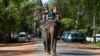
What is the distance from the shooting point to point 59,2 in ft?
257

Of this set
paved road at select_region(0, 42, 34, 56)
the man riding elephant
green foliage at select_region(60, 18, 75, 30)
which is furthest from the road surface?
green foliage at select_region(60, 18, 75, 30)

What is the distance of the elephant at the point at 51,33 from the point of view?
15.4 meters

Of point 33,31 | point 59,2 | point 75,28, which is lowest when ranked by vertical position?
point 33,31

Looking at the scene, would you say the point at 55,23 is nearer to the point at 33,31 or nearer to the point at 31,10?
the point at 31,10

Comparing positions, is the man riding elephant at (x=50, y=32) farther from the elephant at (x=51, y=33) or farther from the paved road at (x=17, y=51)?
the paved road at (x=17, y=51)

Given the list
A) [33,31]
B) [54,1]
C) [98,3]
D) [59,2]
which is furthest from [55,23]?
[33,31]

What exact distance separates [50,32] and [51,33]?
132mm

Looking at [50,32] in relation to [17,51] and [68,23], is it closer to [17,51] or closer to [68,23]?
[17,51]

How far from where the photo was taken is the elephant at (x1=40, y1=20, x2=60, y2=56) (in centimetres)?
1541

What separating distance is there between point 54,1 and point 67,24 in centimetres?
699

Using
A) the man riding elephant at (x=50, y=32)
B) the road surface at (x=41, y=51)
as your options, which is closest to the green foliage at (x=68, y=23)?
the road surface at (x=41, y=51)

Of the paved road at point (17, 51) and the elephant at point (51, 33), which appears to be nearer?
the elephant at point (51, 33)

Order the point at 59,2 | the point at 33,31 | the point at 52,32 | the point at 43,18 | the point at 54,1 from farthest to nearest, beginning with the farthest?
the point at 33,31
the point at 54,1
the point at 59,2
the point at 43,18
the point at 52,32

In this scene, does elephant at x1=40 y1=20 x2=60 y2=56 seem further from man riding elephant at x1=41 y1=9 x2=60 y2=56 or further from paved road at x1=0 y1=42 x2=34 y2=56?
paved road at x1=0 y1=42 x2=34 y2=56
